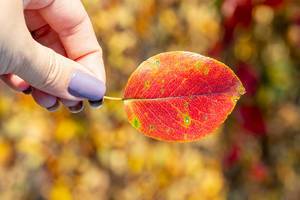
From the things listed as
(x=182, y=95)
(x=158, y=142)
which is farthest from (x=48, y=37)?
(x=158, y=142)

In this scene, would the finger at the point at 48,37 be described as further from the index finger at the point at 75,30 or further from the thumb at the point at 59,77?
the thumb at the point at 59,77

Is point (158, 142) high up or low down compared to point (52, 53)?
down

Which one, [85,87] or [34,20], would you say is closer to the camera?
[85,87]

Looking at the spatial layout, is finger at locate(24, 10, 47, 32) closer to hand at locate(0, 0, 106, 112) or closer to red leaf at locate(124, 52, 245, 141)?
hand at locate(0, 0, 106, 112)

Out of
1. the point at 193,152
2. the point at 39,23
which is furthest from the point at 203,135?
the point at 193,152

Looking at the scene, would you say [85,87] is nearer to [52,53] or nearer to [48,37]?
[52,53]

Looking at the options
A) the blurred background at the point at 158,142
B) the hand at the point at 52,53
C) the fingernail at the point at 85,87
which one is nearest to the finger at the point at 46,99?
the hand at the point at 52,53

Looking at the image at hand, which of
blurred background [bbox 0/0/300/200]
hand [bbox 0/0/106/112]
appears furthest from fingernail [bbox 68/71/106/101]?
blurred background [bbox 0/0/300/200]
